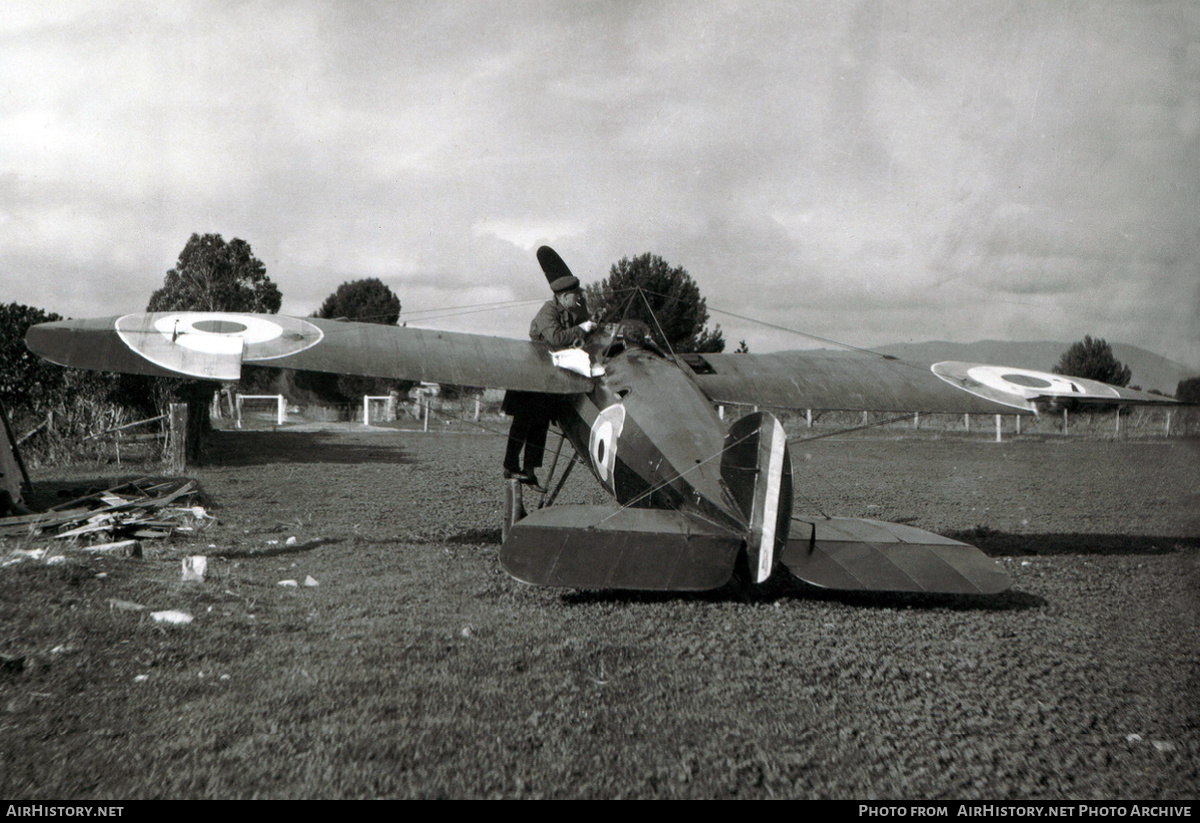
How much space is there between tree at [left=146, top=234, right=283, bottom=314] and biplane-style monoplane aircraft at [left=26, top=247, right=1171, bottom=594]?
57.4 ft

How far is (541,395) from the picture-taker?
8.58m

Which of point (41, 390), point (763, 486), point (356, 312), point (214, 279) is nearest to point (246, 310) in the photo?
point (214, 279)

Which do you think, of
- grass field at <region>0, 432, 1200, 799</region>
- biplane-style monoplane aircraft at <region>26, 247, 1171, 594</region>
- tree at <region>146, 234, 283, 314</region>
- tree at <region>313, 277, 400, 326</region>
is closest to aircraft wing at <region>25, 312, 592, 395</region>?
biplane-style monoplane aircraft at <region>26, 247, 1171, 594</region>

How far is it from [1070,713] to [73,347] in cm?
766

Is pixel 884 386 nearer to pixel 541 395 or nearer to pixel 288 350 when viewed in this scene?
pixel 541 395

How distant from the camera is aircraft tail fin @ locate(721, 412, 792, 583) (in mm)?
5223

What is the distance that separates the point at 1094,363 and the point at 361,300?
156ft

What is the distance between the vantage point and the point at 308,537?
28.0ft

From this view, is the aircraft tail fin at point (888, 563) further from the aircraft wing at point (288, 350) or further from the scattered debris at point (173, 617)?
the scattered debris at point (173, 617)

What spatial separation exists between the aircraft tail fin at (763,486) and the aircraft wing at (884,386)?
2.67 m

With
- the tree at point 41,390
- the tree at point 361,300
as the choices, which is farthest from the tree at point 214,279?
the tree at point 361,300
